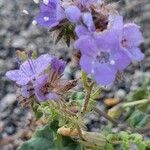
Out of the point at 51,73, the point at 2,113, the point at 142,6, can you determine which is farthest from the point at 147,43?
the point at 51,73

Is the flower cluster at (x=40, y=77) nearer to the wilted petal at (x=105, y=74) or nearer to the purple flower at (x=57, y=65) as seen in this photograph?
the purple flower at (x=57, y=65)

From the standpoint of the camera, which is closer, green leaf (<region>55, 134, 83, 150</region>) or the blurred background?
green leaf (<region>55, 134, 83, 150</region>)

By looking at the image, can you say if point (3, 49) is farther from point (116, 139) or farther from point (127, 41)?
point (127, 41)

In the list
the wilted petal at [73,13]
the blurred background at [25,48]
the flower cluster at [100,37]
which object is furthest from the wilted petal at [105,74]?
the blurred background at [25,48]

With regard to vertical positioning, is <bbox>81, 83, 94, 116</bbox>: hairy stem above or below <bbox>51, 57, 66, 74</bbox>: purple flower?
below

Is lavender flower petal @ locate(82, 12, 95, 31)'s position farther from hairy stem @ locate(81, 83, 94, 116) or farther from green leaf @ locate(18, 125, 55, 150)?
green leaf @ locate(18, 125, 55, 150)

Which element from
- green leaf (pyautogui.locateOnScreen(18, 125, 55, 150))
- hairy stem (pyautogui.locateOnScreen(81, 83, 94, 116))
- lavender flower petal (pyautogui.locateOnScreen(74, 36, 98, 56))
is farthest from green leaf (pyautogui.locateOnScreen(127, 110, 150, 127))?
lavender flower petal (pyautogui.locateOnScreen(74, 36, 98, 56))

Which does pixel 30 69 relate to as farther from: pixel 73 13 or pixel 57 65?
pixel 73 13
